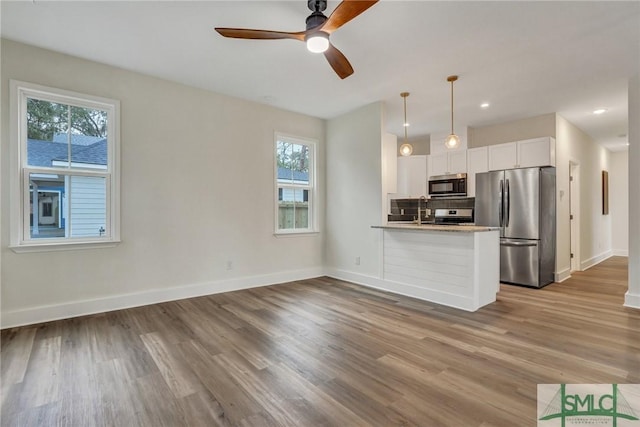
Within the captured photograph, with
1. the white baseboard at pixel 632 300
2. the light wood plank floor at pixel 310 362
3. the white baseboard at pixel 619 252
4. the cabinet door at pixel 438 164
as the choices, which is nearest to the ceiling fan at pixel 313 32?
the light wood plank floor at pixel 310 362

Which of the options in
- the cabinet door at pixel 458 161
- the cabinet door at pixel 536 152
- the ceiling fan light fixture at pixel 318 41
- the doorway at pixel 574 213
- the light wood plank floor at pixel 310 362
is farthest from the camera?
the cabinet door at pixel 458 161

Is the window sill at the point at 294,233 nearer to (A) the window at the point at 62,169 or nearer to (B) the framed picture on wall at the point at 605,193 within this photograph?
(A) the window at the point at 62,169

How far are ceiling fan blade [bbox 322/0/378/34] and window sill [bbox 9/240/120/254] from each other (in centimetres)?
331

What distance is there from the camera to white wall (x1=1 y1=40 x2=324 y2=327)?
318 cm

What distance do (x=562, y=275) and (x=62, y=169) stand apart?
736 cm

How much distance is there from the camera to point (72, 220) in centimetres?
340

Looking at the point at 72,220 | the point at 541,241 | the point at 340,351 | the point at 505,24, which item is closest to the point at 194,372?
the point at 340,351

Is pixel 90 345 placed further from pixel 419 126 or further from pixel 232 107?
pixel 419 126

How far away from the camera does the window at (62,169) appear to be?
3109 millimetres

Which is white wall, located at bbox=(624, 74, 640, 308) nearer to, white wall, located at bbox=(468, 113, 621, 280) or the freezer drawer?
the freezer drawer

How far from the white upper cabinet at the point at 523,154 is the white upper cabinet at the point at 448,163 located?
48 centimetres

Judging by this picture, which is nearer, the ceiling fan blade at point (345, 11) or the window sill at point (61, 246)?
the ceiling fan blade at point (345, 11)

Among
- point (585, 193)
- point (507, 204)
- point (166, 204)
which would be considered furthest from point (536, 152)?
point (166, 204)

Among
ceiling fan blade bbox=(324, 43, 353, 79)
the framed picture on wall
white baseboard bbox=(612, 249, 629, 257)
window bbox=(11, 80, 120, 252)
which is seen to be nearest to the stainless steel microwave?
ceiling fan blade bbox=(324, 43, 353, 79)
